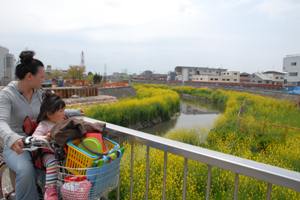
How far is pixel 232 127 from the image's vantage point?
413 inches

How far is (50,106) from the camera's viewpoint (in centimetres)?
187

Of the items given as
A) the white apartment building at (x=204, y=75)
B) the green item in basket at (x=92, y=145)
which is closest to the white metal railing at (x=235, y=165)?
the green item in basket at (x=92, y=145)

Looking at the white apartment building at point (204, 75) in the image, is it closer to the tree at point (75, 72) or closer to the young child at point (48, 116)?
the tree at point (75, 72)

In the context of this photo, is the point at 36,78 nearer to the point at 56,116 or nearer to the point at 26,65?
the point at 26,65

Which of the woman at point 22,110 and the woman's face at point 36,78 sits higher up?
the woman's face at point 36,78

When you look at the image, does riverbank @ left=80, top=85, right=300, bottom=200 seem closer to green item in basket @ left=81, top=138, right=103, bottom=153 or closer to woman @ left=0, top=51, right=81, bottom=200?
woman @ left=0, top=51, right=81, bottom=200

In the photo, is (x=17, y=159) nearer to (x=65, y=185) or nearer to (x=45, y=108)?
(x=45, y=108)

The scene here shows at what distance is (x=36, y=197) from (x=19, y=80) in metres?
0.84

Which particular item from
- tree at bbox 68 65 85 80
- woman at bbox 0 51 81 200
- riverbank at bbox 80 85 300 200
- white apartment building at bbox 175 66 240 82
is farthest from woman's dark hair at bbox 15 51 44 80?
white apartment building at bbox 175 66 240 82

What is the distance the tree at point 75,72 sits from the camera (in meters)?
29.4

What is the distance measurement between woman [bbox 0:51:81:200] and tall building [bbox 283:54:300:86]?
4527cm

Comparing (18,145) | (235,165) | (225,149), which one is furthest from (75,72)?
(235,165)

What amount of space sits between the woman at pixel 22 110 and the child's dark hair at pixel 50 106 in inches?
6.0

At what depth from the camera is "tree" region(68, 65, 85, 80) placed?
29.4m
